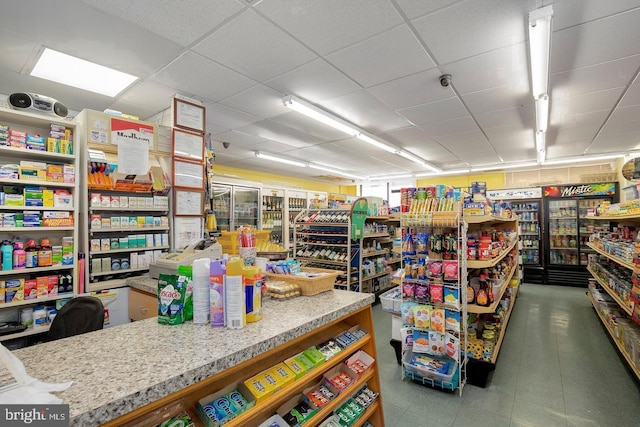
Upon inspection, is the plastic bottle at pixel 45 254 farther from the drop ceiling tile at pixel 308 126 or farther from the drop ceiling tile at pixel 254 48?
the drop ceiling tile at pixel 308 126

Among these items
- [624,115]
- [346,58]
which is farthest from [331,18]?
[624,115]

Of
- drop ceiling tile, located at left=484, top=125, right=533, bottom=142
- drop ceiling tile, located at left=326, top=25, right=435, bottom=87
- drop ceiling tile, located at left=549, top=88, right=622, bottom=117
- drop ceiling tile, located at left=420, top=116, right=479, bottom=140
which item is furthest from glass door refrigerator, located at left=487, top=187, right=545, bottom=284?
drop ceiling tile, located at left=326, top=25, right=435, bottom=87

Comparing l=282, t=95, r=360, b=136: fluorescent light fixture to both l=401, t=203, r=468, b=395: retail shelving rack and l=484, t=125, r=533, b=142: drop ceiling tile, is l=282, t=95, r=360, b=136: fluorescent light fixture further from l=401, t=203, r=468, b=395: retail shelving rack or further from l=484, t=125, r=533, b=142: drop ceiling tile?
l=484, t=125, r=533, b=142: drop ceiling tile

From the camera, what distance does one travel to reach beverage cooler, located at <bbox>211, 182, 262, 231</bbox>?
670 centimetres

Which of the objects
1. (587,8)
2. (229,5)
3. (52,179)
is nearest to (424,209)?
(587,8)

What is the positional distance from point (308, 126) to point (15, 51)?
3764 mm

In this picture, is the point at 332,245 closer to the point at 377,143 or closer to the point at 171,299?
the point at 377,143

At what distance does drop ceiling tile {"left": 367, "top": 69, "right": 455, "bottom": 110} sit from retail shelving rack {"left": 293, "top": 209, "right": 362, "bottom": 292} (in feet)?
6.74

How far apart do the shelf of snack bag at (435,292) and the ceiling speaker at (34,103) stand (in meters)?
3.56

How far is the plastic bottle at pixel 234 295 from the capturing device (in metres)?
1.29

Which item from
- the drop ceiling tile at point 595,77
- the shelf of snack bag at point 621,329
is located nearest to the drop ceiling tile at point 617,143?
the drop ceiling tile at point 595,77

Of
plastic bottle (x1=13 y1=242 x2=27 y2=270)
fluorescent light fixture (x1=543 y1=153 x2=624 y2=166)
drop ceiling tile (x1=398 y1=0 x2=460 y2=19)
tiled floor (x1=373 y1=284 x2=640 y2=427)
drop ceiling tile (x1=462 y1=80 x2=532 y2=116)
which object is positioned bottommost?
tiled floor (x1=373 y1=284 x2=640 y2=427)

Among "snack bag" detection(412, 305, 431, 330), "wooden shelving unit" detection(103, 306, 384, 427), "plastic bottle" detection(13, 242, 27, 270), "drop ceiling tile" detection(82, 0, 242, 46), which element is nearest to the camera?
"wooden shelving unit" detection(103, 306, 384, 427)

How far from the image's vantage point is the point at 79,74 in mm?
3516
